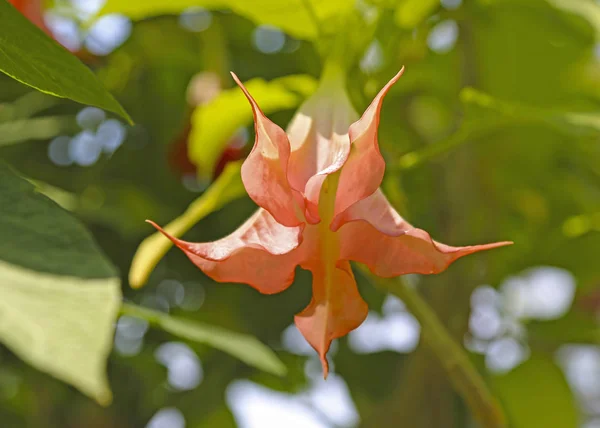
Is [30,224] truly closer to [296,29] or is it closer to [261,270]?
[261,270]

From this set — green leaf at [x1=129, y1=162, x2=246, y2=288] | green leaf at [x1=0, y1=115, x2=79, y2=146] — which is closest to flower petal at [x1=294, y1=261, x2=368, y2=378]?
green leaf at [x1=129, y1=162, x2=246, y2=288]

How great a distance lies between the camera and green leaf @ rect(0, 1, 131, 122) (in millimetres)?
209

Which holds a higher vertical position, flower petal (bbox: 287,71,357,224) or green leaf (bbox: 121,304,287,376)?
flower petal (bbox: 287,71,357,224)

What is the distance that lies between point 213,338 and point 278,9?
0.54 feet

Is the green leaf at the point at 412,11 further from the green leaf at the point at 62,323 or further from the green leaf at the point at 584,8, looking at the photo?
the green leaf at the point at 62,323

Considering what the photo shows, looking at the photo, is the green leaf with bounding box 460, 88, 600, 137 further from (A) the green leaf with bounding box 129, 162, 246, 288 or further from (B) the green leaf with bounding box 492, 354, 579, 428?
(B) the green leaf with bounding box 492, 354, 579, 428

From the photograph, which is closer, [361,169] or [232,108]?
[361,169]

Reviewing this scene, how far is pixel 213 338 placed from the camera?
375 millimetres

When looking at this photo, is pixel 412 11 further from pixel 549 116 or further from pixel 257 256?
pixel 257 256

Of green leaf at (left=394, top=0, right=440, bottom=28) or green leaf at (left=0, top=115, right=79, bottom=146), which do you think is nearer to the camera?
green leaf at (left=394, top=0, right=440, bottom=28)

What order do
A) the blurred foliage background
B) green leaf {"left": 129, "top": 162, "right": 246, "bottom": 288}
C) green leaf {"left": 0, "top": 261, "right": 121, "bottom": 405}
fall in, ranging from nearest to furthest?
green leaf {"left": 0, "top": 261, "right": 121, "bottom": 405} → green leaf {"left": 129, "top": 162, "right": 246, "bottom": 288} → the blurred foliage background

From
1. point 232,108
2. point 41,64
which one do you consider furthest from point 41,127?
point 41,64

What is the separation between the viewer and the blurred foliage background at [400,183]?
52cm

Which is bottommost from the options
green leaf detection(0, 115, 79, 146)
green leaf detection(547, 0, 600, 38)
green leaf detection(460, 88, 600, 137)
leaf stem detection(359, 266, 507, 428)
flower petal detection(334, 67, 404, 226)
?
green leaf detection(0, 115, 79, 146)
